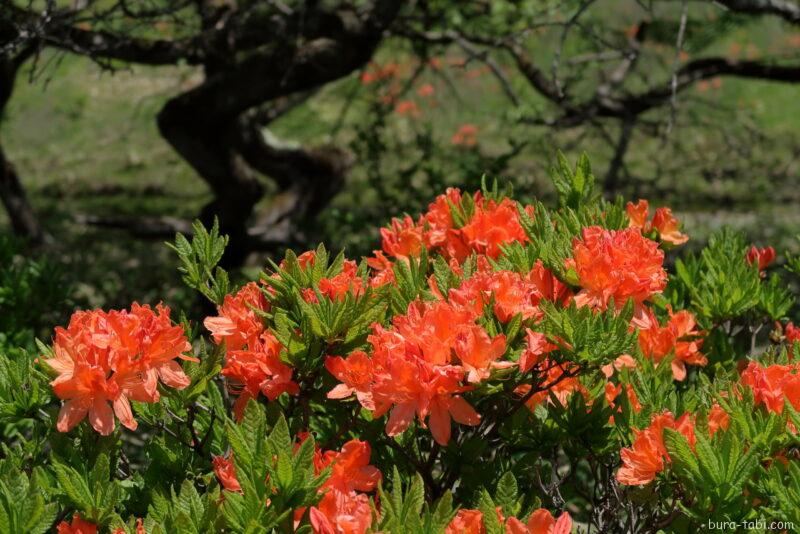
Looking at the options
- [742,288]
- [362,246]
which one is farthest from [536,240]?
[362,246]

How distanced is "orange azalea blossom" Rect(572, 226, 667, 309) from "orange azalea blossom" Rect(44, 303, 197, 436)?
2.34ft

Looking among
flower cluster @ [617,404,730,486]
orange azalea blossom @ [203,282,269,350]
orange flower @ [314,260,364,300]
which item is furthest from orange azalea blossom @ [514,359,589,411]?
orange azalea blossom @ [203,282,269,350]

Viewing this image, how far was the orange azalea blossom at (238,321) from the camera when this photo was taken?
1666 millimetres

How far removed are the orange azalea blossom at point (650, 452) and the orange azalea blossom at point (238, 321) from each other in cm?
71

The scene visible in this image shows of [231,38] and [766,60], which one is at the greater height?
[231,38]

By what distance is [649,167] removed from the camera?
996 centimetres

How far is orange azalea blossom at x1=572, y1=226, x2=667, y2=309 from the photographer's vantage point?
155 centimetres

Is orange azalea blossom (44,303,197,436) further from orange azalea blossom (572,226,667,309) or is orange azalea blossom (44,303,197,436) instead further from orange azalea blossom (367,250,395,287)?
orange azalea blossom (572,226,667,309)

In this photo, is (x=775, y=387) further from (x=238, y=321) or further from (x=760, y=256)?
(x=238, y=321)

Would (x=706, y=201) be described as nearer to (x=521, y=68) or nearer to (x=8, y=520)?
(x=521, y=68)

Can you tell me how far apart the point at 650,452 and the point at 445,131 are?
10.0 meters

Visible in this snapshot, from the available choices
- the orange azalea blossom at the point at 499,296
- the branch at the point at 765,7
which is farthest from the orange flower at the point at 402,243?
the branch at the point at 765,7

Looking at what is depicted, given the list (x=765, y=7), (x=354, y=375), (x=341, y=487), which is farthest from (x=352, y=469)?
(x=765, y=7)

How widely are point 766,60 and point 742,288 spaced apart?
403 centimetres
